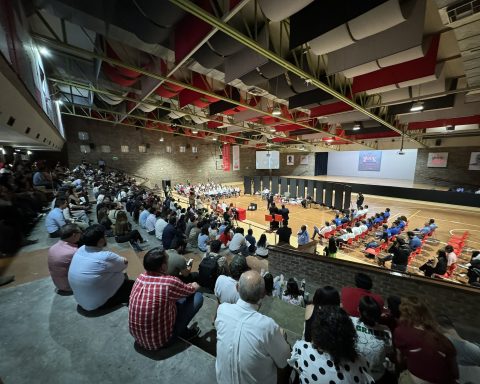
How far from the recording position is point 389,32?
350 cm

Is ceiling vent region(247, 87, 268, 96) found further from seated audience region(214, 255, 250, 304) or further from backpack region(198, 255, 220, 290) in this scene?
seated audience region(214, 255, 250, 304)

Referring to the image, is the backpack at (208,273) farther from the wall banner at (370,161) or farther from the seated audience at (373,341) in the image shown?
the wall banner at (370,161)

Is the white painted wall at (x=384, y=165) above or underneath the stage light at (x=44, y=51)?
underneath

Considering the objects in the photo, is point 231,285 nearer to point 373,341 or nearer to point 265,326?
point 265,326

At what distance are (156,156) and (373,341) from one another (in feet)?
61.6

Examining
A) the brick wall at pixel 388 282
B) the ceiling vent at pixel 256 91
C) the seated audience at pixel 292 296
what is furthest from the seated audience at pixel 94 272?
the ceiling vent at pixel 256 91

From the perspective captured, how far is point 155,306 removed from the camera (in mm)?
1596

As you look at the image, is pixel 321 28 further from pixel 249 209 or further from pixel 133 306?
pixel 249 209

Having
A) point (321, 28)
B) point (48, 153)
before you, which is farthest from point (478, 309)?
point (48, 153)

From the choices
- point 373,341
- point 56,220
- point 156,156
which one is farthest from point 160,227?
point 156,156

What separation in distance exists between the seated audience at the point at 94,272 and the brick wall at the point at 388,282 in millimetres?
3391

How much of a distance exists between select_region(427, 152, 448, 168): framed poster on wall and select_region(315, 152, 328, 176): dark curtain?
10.5m

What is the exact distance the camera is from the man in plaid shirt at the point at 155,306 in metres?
1.60

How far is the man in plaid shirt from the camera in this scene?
62.9 inches
